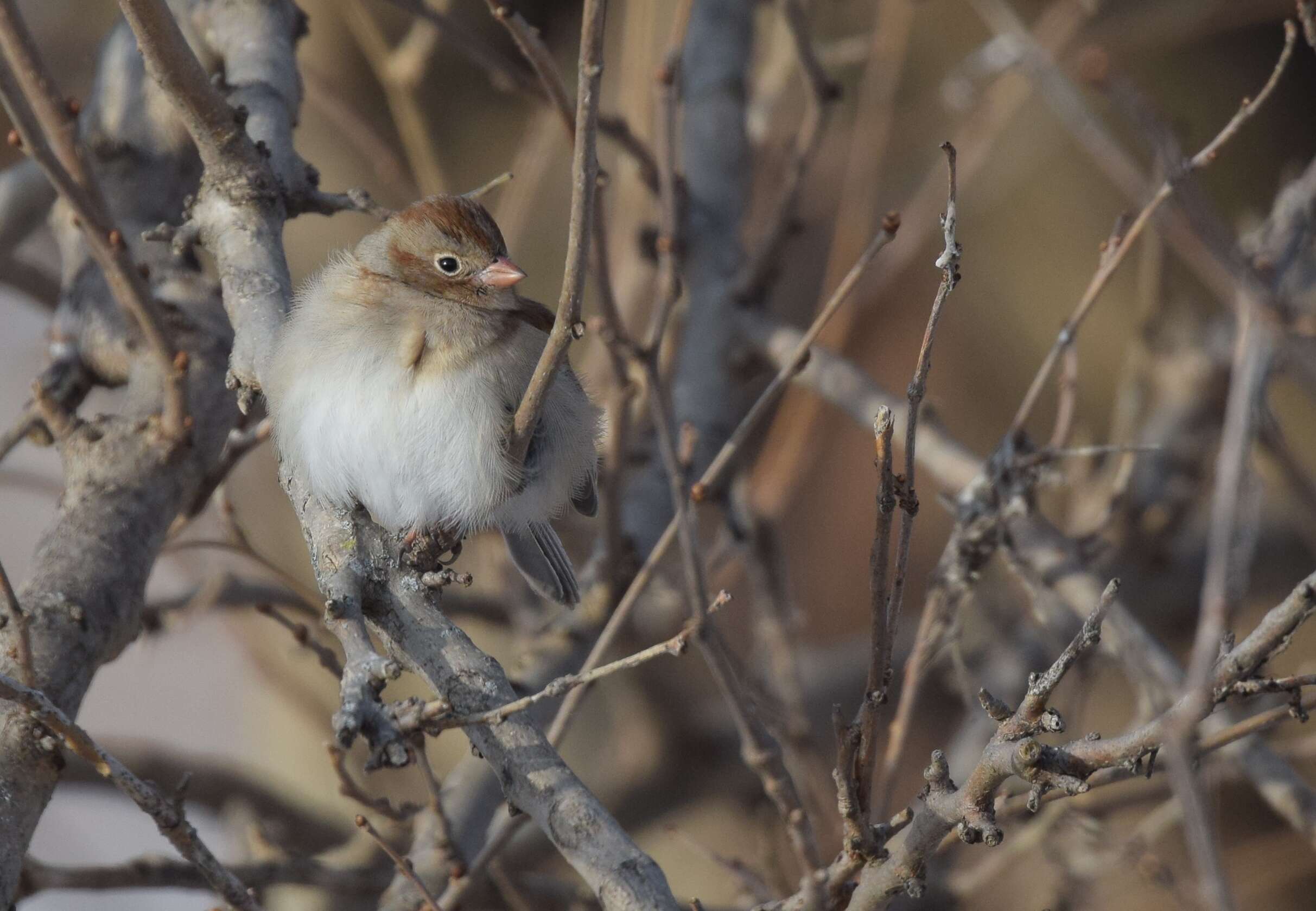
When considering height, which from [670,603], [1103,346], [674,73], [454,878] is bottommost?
[454,878]

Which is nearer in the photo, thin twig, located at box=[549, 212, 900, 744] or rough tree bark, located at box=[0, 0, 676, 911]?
rough tree bark, located at box=[0, 0, 676, 911]

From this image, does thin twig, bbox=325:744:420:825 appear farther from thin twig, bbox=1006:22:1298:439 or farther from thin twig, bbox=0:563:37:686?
thin twig, bbox=1006:22:1298:439

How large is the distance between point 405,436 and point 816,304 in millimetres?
4683

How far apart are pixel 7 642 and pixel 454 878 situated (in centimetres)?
105

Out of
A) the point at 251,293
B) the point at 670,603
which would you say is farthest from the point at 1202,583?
the point at 251,293

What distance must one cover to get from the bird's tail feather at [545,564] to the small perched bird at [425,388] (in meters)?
0.22

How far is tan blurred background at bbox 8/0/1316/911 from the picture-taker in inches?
196

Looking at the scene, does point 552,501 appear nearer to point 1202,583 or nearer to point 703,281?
point 703,281

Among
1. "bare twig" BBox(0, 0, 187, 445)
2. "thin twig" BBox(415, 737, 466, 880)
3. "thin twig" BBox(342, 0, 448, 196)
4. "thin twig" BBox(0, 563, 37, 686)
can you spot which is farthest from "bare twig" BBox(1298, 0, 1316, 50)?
"thin twig" BBox(342, 0, 448, 196)

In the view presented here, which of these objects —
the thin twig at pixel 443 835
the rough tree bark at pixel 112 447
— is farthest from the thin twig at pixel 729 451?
the rough tree bark at pixel 112 447

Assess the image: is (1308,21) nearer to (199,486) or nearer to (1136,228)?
(1136,228)

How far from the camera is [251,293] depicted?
8.70ft

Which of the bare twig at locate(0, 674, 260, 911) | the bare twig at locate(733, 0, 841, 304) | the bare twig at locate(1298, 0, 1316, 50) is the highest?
the bare twig at locate(733, 0, 841, 304)

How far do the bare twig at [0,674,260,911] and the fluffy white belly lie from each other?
759 millimetres
